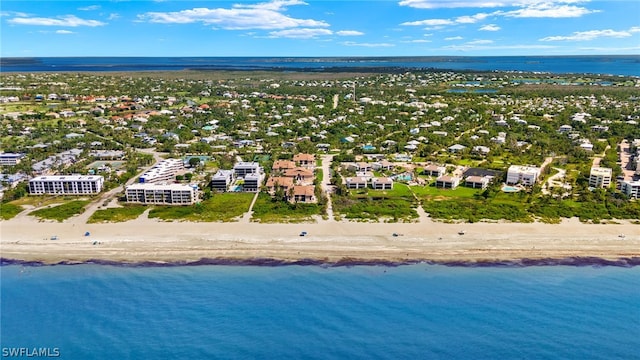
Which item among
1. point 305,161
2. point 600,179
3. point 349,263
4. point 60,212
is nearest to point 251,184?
point 305,161

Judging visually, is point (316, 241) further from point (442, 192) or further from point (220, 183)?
point (442, 192)

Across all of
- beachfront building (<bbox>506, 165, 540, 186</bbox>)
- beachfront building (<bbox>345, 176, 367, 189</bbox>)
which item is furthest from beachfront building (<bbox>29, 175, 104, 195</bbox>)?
beachfront building (<bbox>506, 165, 540, 186</bbox>)

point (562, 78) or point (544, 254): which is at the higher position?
point (562, 78)

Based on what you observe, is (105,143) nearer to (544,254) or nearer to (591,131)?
(544,254)

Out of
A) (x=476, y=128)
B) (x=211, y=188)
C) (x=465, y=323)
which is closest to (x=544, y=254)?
(x=465, y=323)

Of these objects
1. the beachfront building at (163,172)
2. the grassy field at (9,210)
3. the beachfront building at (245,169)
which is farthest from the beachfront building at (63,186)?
the beachfront building at (245,169)

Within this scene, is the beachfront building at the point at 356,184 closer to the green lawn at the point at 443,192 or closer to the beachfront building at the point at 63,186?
the green lawn at the point at 443,192
